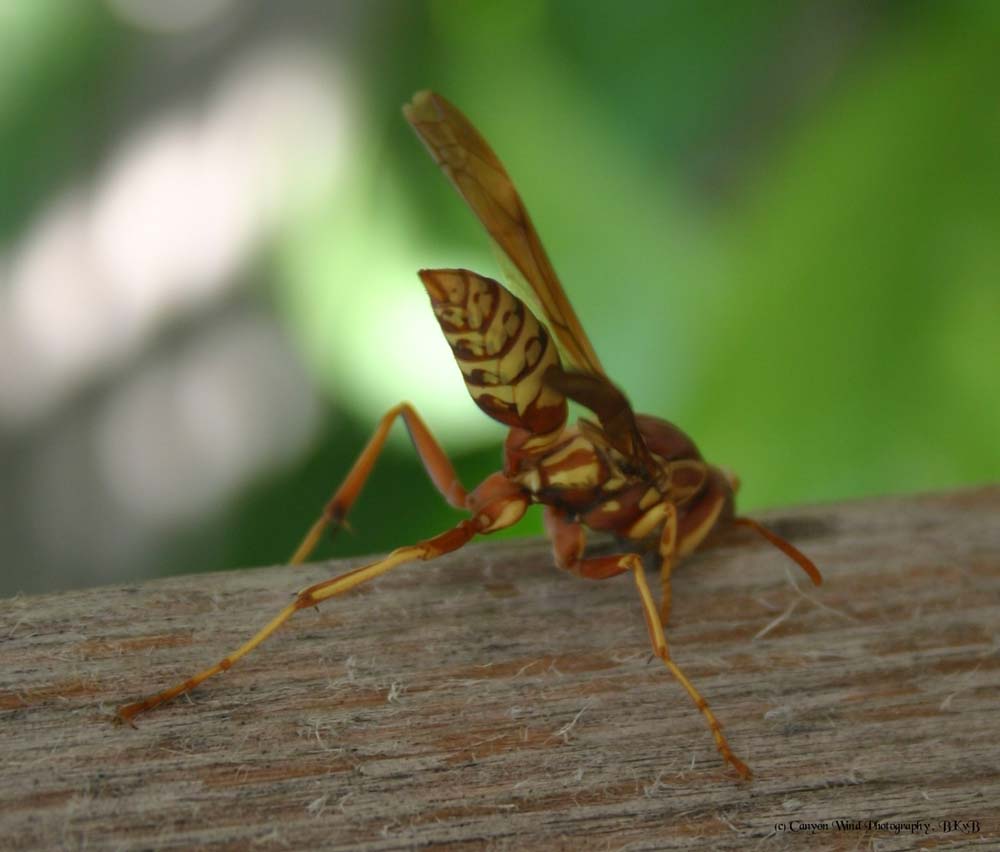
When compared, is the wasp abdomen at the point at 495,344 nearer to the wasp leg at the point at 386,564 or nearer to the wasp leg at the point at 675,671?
the wasp leg at the point at 386,564

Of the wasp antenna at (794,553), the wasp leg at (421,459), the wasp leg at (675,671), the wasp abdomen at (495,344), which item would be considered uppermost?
the wasp abdomen at (495,344)

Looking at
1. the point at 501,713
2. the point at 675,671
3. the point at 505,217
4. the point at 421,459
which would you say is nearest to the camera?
the point at 501,713

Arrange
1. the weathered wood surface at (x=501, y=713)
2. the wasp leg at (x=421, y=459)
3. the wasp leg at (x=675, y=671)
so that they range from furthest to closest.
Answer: the wasp leg at (x=421, y=459)
the wasp leg at (x=675, y=671)
the weathered wood surface at (x=501, y=713)

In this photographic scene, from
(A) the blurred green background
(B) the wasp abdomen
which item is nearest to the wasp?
(B) the wasp abdomen

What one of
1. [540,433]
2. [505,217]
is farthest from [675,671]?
[505,217]

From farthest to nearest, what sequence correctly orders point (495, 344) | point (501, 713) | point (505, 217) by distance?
point (505, 217)
point (495, 344)
point (501, 713)

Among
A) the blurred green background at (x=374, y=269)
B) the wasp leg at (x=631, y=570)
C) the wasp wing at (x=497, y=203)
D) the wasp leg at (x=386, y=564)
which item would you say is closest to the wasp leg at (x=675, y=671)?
the wasp leg at (x=631, y=570)

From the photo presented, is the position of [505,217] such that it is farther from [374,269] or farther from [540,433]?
[374,269]
